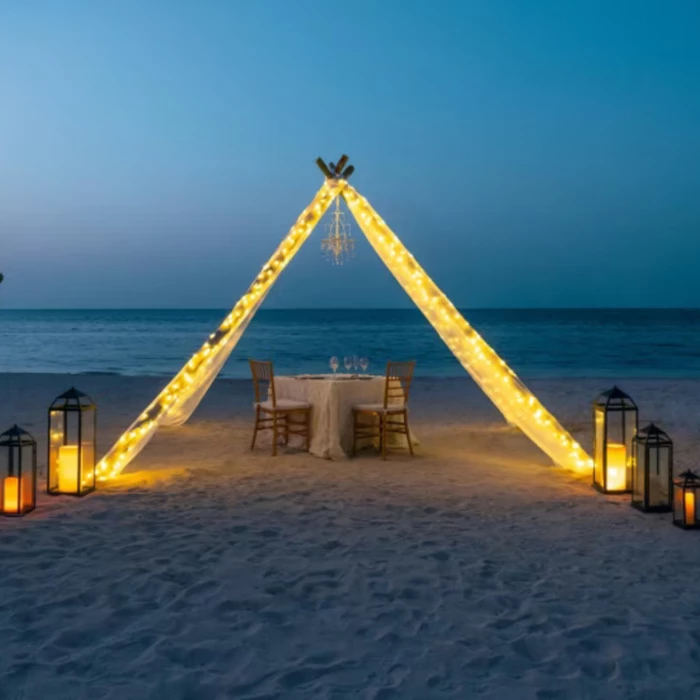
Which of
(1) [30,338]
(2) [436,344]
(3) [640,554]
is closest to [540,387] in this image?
(3) [640,554]

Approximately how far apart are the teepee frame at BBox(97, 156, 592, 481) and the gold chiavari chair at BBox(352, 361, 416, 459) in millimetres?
742

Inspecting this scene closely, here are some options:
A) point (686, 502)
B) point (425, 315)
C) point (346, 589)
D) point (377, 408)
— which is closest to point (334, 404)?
→ point (377, 408)

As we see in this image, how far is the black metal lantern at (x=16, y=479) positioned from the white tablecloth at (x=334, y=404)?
278 centimetres

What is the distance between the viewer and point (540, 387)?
533 inches

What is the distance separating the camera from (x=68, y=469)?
17.6 feet

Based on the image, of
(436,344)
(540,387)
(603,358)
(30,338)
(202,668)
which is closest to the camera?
(202,668)

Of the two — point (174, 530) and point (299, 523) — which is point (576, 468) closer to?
point (299, 523)

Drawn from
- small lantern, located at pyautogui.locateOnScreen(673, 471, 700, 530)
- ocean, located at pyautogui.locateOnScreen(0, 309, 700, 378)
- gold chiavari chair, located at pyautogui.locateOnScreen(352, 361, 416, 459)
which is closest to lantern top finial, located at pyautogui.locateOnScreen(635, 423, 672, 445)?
small lantern, located at pyautogui.locateOnScreen(673, 471, 700, 530)

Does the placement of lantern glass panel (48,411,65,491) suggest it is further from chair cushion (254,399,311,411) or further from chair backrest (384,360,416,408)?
chair backrest (384,360,416,408)

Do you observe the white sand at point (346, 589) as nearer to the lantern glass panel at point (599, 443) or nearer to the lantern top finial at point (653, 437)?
the lantern glass panel at point (599, 443)

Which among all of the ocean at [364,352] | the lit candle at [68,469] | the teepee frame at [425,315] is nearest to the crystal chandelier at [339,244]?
the teepee frame at [425,315]

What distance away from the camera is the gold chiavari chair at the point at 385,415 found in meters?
6.89

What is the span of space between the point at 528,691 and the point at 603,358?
26239mm

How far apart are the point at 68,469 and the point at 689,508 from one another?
14.1ft
